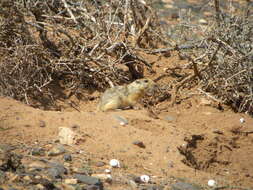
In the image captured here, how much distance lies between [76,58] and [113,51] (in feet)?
2.71

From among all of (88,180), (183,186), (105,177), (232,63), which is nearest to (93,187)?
(88,180)

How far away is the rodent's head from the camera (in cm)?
800

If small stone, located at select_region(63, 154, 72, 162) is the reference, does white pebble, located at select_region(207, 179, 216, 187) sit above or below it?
below

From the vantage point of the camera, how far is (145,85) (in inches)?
318

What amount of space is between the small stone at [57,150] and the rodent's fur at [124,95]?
2.19m

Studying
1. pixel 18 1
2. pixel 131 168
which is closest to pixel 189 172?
pixel 131 168

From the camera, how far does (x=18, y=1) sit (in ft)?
28.4

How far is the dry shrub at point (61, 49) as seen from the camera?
7693 millimetres

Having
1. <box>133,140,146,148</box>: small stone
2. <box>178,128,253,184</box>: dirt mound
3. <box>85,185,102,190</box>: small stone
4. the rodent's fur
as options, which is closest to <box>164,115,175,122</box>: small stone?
the rodent's fur

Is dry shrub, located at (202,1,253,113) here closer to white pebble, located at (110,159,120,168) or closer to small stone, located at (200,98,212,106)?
small stone, located at (200,98,212,106)

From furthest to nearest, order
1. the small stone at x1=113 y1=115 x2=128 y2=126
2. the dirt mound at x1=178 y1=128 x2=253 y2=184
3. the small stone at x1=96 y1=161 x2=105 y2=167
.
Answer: the dirt mound at x1=178 y1=128 x2=253 y2=184 < the small stone at x1=113 y1=115 x2=128 y2=126 < the small stone at x1=96 y1=161 x2=105 y2=167

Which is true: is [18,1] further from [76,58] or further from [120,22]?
[120,22]

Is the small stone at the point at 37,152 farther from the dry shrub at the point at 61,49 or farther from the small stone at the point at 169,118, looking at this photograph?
the small stone at the point at 169,118

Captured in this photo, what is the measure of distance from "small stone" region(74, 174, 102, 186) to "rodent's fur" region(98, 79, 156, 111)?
8.92 feet
